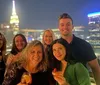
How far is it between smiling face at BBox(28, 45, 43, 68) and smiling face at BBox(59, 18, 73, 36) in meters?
0.37

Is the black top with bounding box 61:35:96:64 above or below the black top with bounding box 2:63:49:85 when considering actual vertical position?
above

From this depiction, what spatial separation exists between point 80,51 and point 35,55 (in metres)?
0.55

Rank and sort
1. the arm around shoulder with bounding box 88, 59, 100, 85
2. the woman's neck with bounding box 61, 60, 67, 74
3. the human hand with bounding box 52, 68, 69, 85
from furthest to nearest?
the arm around shoulder with bounding box 88, 59, 100, 85
the woman's neck with bounding box 61, 60, 67, 74
the human hand with bounding box 52, 68, 69, 85

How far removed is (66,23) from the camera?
2.29m

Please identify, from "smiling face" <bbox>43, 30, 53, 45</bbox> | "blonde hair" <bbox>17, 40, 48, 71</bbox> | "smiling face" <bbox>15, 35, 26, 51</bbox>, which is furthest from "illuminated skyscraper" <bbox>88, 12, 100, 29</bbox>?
"blonde hair" <bbox>17, 40, 48, 71</bbox>

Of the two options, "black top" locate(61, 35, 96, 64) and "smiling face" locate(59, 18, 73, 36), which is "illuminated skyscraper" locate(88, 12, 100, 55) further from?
"smiling face" locate(59, 18, 73, 36)

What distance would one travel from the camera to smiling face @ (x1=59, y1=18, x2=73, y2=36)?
2.28 m

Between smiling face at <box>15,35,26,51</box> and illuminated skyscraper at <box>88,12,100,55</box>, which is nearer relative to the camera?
smiling face at <box>15,35,26,51</box>

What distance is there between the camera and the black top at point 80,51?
7.62ft

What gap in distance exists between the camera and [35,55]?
2.06m

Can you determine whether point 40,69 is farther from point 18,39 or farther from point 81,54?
point 18,39

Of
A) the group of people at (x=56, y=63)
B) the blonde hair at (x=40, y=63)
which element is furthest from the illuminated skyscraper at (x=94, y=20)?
the blonde hair at (x=40, y=63)

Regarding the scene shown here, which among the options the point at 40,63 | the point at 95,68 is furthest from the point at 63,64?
the point at 95,68

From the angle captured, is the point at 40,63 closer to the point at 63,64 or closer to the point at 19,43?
the point at 63,64
